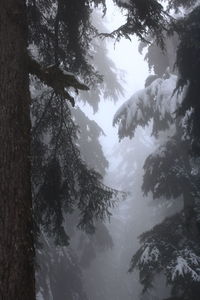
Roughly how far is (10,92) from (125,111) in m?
9.28

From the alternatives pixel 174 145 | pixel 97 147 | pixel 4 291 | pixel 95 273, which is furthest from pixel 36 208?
pixel 95 273

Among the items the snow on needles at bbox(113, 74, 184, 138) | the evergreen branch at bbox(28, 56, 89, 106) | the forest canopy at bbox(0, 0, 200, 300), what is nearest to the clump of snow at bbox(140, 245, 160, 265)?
the forest canopy at bbox(0, 0, 200, 300)

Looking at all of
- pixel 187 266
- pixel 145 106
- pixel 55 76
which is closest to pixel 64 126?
pixel 55 76

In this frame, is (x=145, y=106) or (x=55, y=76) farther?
(x=145, y=106)

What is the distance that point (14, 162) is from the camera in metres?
2.72

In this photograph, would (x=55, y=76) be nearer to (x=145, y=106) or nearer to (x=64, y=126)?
(x=64, y=126)

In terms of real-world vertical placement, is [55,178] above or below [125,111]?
below

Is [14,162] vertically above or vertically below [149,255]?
below

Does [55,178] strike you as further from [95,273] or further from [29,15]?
[95,273]

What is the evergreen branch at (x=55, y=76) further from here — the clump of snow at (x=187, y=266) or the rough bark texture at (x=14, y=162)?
the clump of snow at (x=187, y=266)

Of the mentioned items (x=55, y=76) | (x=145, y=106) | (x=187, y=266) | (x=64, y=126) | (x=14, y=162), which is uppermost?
(x=145, y=106)

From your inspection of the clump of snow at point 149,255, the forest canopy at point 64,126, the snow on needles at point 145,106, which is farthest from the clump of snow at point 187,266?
the snow on needles at point 145,106

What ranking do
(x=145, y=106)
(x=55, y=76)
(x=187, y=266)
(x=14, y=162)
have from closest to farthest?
(x=14, y=162)
(x=55, y=76)
(x=187, y=266)
(x=145, y=106)

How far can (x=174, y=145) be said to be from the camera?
43.2ft
